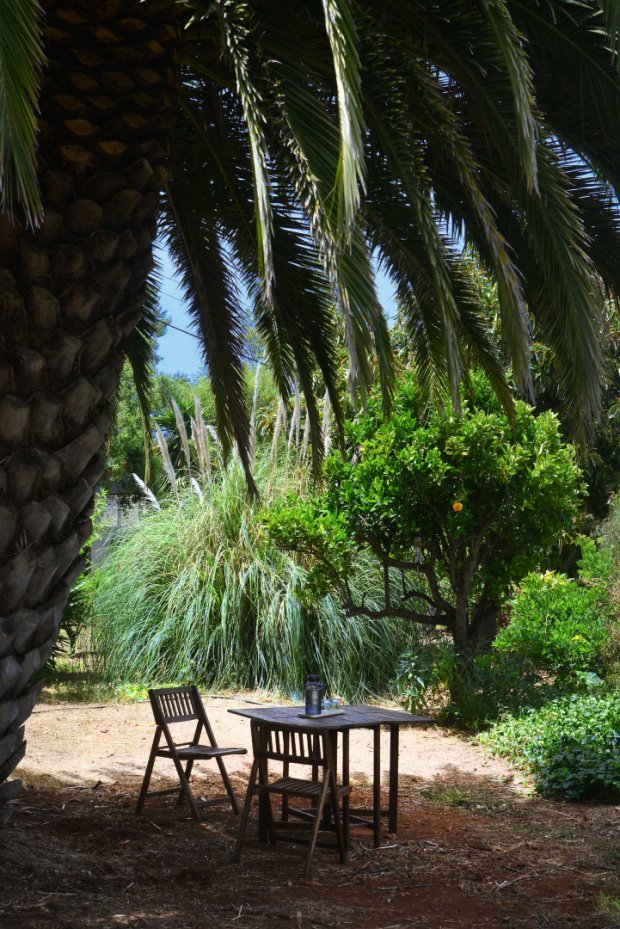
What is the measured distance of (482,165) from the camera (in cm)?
509

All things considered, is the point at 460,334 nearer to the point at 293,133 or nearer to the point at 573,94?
the point at 573,94

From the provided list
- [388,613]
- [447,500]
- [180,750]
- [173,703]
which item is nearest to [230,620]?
[388,613]

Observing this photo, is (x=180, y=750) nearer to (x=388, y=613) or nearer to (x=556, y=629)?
(x=388, y=613)

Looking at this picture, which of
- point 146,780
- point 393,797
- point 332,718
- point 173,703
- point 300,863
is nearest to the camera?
point 300,863

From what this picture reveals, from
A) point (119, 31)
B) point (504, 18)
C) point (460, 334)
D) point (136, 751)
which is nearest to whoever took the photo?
point (504, 18)

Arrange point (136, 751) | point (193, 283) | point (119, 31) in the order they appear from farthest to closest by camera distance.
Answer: point (136, 751) < point (193, 283) < point (119, 31)

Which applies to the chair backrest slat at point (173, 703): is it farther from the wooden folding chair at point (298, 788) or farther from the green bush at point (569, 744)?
the green bush at point (569, 744)

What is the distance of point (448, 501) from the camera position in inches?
347

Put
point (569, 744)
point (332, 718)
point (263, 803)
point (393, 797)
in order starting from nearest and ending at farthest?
point (263, 803) → point (332, 718) → point (393, 797) → point (569, 744)

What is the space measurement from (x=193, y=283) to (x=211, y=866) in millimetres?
3471

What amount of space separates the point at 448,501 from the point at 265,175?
5.59 meters

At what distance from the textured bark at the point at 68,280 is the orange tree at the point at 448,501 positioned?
413 centimetres

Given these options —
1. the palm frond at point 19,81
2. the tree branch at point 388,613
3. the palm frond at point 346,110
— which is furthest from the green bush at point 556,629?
the palm frond at point 19,81

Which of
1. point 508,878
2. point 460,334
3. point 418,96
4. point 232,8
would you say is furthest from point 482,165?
point 508,878
